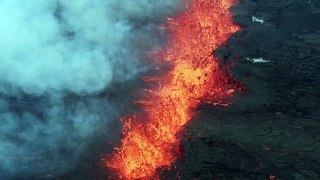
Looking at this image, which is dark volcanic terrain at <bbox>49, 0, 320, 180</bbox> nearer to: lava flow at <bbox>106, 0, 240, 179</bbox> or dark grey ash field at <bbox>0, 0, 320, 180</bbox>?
dark grey ash field at <bbox>0, 0, 320, 180</bbox>

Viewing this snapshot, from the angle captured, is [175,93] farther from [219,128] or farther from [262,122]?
[262,122]

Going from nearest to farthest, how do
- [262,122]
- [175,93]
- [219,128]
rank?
[219,128] → [262,122] → [175,93]

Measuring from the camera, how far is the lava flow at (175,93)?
29.1ft

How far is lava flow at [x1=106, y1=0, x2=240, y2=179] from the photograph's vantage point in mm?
8875

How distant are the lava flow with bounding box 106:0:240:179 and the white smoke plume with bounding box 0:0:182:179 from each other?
81 centimetres

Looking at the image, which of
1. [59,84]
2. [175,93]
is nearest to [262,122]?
[175,93]

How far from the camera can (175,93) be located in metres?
11.4

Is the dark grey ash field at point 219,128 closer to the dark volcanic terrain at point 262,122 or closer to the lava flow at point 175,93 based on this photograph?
the dark volcanic terrain at point 262,122

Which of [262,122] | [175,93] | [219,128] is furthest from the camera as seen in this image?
[175,93]

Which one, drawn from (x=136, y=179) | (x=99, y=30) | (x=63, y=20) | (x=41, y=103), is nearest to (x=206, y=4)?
(x=99, y=30)

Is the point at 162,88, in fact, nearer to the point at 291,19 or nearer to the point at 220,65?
the point at 220,65

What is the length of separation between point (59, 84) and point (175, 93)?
301 centimetres

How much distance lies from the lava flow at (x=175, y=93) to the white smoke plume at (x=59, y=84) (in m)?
0.81

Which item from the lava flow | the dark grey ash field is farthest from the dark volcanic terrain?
the lava flow
